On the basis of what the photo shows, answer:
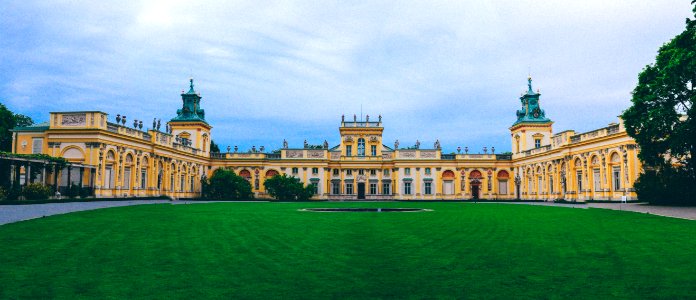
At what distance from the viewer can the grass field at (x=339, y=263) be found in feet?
23.1

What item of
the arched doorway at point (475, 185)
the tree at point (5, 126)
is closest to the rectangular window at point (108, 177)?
the tree at point (5, 126)

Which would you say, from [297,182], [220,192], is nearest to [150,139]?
[220,192]

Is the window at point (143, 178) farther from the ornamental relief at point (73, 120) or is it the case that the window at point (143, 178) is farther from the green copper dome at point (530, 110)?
the green copper dome at point (530, 110)

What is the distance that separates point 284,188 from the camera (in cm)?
6322

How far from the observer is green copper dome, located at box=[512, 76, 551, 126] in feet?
235

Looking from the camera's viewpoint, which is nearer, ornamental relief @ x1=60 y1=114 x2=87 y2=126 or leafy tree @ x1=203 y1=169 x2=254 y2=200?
ornamental relief @ x1=60 y1=114 x2=87 y2=126

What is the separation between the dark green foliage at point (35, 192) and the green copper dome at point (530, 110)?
2296 inches

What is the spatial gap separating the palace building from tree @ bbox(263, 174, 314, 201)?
356 cm

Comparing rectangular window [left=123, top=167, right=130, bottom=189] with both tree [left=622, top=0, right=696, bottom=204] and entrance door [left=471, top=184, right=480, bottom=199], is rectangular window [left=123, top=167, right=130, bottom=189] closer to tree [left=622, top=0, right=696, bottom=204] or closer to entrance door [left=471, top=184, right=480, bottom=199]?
tree [left=622, top=0, right=696, bottom=204]

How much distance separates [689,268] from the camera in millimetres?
8750

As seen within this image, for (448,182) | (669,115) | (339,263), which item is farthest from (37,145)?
(448,182)

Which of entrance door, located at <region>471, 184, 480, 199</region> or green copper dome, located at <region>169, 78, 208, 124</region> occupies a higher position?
green copper dome, located at <region>169, 78, 208, 124</region>

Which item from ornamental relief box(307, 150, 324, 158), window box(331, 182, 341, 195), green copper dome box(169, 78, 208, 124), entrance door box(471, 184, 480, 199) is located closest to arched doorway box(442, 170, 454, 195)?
entrance door box(471, 184, 480, 199)

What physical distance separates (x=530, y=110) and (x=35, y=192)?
61.5 metres
